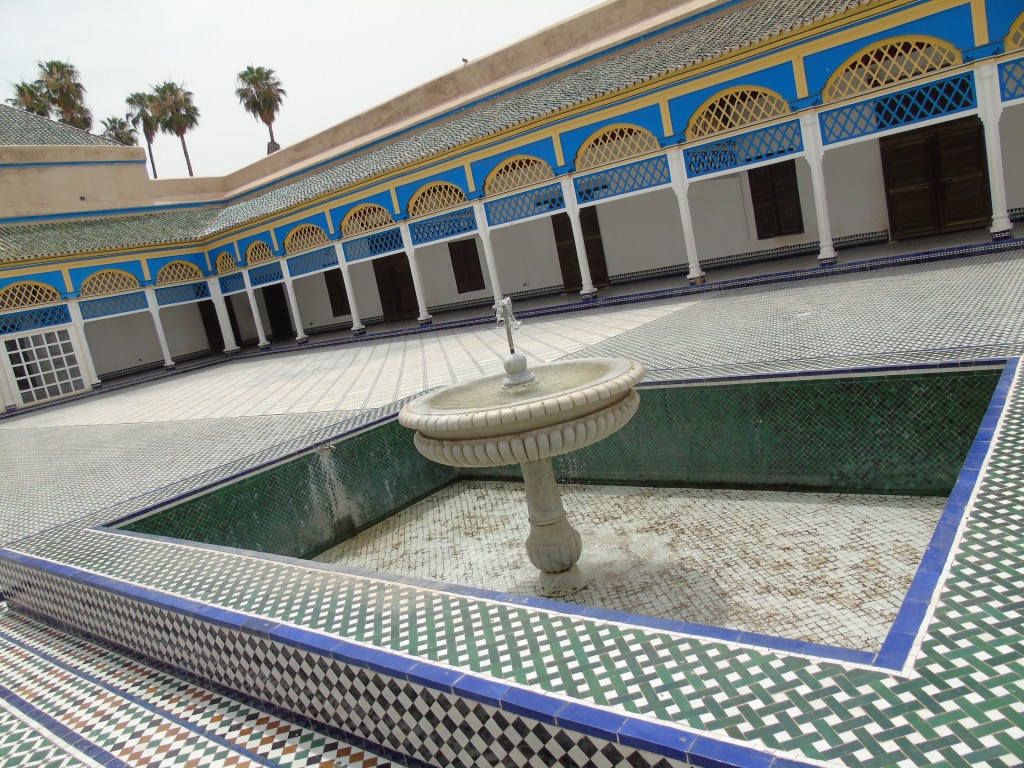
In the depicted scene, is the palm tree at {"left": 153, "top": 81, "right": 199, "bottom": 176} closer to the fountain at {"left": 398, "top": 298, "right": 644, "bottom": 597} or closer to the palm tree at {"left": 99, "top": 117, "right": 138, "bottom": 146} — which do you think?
the palm tree at {"left": 99, "top": 117, "right": 138, "bottom": 146}

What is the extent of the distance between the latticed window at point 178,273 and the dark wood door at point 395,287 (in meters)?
4.10

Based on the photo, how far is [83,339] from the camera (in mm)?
14359

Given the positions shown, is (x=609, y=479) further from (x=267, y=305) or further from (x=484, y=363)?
(x=267, y=305)

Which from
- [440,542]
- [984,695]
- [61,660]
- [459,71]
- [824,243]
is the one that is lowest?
[440,542]

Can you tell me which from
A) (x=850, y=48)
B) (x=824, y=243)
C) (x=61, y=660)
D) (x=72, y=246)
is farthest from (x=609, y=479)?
(x=72, y=246)

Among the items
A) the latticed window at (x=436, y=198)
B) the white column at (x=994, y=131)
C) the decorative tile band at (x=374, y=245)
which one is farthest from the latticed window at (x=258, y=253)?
the white column at (x=994, y=131)

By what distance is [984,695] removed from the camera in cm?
145

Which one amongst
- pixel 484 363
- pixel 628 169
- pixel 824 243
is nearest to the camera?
pixel 484 363

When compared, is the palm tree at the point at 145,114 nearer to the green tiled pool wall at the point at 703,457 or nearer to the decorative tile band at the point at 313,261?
the decorative tile band at the point at 313,261

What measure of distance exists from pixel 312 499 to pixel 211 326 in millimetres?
14982

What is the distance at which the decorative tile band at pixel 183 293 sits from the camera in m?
15.9

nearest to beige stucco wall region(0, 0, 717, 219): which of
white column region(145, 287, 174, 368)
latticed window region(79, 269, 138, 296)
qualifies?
latticed window region(79, 269, 138, 296)

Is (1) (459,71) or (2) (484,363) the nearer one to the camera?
(2) (484,363)

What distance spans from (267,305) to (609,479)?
50.9ft
